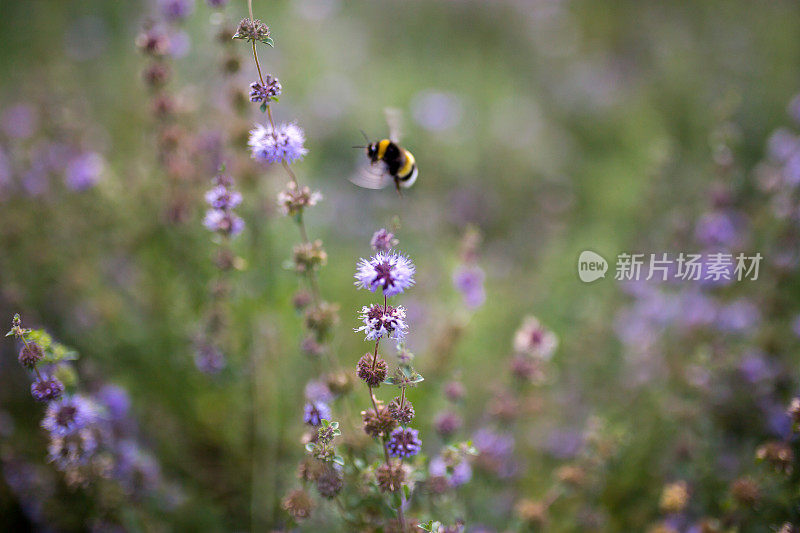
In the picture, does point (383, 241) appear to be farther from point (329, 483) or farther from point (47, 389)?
point (47, 389)

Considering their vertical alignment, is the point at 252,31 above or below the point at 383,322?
above

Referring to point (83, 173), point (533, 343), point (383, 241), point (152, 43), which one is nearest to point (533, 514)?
point (533, 343)

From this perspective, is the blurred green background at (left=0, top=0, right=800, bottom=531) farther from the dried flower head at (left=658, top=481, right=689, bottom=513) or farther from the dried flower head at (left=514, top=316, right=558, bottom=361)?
the dried flower head at (left=514, top=316, right=558, bottom=361)

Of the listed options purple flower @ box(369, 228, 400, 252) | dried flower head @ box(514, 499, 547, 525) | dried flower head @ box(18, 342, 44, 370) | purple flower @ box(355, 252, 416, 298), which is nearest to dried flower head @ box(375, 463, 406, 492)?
purple flower @ box(355, 252, 416, 298)

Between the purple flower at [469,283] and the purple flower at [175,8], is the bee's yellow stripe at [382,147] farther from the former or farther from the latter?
the purple flower at [175,8]

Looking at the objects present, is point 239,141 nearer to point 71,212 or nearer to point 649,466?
point 71,212
